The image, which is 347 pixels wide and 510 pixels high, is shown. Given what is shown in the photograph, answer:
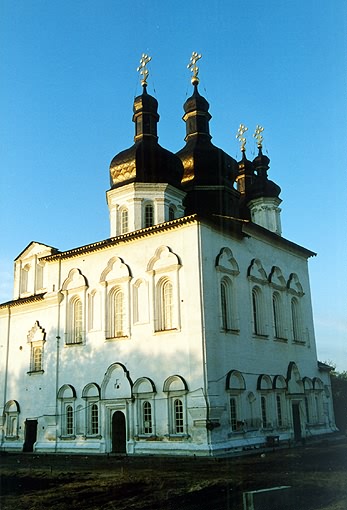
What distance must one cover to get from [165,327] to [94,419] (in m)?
4.96

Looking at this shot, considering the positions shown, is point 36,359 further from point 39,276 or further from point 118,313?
point 118,313

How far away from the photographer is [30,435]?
2472 centimetres

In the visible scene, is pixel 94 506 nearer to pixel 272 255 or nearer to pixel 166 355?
pixel 166 355

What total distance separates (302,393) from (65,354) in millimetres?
10470

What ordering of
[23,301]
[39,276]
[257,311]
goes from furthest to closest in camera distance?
[39,276]
[23,301]
[257,311]

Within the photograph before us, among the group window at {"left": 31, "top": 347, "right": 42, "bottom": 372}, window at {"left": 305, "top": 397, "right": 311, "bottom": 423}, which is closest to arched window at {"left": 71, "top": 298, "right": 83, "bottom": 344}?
window at {"left": 31, "top": 347, "right": 42, "bottom": 372}

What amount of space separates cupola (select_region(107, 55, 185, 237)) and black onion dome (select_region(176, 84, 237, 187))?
4.57ft

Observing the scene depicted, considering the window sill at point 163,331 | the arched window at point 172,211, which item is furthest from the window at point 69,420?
the arched window at point 172,211

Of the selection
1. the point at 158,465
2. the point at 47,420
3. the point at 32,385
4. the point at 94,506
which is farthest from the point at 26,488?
the point at 32,385

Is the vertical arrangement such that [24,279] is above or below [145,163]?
below

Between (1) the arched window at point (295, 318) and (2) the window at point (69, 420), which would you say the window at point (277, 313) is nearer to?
(1) the arched window at point (295, 318)

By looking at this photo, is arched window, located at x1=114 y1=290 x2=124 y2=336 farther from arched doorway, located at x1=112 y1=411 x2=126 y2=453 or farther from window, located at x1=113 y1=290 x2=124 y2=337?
arched doorway, located at x1=112 y1=411 x2=126 y2=453

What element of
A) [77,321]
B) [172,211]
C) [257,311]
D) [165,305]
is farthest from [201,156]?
[77,321]

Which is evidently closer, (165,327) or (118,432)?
(165,327)
